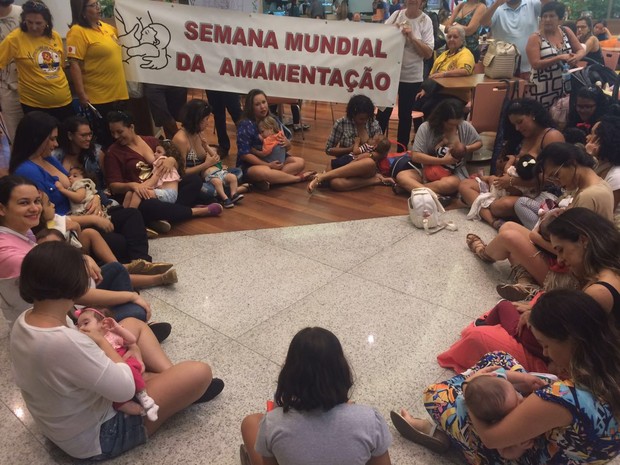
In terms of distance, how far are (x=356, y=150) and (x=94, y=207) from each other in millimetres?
2333

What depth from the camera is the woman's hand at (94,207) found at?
3.06m

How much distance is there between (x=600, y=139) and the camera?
298cm

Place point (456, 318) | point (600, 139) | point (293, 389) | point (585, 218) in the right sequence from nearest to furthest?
point (293, 389) → point (585, 218) → point (456, 318) → point (600, 139)

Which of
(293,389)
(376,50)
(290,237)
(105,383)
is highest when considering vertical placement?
(376,50)

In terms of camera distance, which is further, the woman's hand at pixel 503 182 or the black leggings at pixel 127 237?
the woman's hand at pixel 503 182

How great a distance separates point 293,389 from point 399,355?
44.9 inches

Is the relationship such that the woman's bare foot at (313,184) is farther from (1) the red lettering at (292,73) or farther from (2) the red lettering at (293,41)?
(2) the red lettering at (293,41)

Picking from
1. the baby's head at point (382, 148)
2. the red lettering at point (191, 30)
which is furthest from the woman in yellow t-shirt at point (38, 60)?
the baby's head at point (382, 148)

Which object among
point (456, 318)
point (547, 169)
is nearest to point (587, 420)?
point (456, 318)

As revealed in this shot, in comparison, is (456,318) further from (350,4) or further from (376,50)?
(350,4)

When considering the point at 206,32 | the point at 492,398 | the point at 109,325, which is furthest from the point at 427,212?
the point at 206,32

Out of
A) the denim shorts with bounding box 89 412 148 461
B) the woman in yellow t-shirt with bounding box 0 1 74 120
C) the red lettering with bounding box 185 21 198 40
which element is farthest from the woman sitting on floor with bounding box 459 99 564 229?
the woman in yellow t-shirt with bounding box 0 1 74 120

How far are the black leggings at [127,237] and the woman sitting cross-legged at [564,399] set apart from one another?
2253 mm

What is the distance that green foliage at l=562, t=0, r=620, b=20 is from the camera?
8.10 meters
